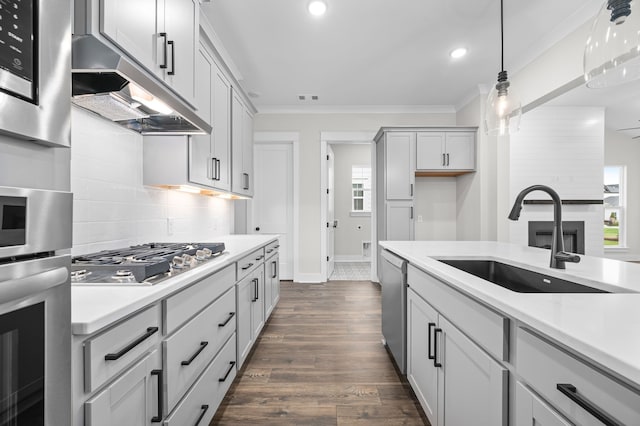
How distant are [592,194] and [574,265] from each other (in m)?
3.83

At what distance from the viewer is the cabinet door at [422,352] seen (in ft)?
4.88

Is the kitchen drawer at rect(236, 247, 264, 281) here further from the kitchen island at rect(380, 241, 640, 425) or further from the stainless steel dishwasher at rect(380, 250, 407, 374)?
the kitchen island at rect(380, 241, 640, 425)

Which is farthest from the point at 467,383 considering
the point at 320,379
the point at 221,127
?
the point at 221,127

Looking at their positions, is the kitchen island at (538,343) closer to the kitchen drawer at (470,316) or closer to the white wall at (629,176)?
the kitchen drawer at (470,316)

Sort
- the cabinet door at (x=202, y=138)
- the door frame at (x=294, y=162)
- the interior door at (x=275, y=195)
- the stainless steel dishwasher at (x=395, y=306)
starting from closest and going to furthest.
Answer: the stainless steel dishwasher at (x=395, y=306)
the cabinet door at (x=202, y=138)
the door frame at (x=294, y=162)
the interior door at (x=275, y=195)

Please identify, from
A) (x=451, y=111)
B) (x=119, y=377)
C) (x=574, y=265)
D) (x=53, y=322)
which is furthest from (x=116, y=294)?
(x=451, y=111)

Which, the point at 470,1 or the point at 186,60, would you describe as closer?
the point at 186,60

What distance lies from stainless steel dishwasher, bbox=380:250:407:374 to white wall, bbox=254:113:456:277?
252 centimetres

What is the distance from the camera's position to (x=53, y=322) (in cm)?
59

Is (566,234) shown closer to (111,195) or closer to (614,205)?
(614,205)

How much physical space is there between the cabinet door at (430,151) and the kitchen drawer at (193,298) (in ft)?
11.5

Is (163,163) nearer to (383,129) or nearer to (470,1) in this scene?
(470,1)

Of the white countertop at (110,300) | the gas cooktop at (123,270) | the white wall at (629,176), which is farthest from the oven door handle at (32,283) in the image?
the white wall at (629,176)

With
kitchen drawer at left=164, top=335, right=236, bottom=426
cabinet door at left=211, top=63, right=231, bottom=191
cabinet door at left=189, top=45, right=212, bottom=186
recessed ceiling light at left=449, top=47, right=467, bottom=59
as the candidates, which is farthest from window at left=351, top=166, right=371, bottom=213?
kitchen drawer at left=164, top=335, right=236, bottom=426
